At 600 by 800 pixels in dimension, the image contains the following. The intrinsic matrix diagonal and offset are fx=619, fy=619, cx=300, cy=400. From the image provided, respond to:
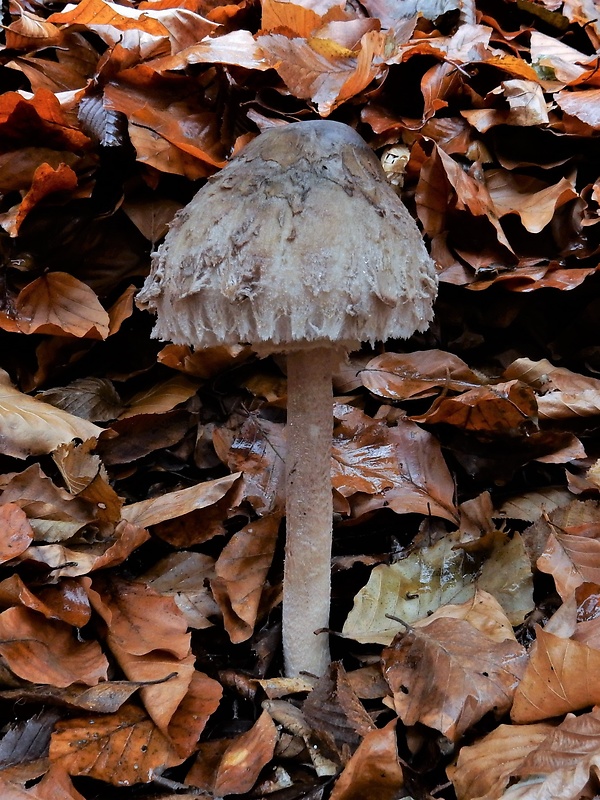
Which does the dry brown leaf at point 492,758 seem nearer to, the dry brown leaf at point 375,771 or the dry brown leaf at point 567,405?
the dry brown leaf at point 375,771

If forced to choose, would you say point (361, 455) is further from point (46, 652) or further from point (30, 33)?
point (30, 33)

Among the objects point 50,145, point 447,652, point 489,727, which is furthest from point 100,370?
point 489,727

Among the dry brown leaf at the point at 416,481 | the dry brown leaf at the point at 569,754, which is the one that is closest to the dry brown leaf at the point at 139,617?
the dry brown leaf at the point at 416,481

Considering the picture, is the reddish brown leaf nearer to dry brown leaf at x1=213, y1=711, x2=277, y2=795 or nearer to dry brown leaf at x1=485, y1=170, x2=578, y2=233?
dry brown leaf at x1=213, y1=711, x2=277, y2=795

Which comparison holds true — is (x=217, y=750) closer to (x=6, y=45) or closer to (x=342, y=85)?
(x=342, y=85)

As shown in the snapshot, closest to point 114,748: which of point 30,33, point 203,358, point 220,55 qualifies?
point 203,358

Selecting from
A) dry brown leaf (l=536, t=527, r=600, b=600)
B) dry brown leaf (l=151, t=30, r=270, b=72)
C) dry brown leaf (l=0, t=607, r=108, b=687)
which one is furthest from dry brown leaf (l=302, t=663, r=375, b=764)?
dry brown leaf (l=151, t=30, r=270, b=72)

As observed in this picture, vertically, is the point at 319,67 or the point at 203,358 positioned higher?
the point at 319,67
